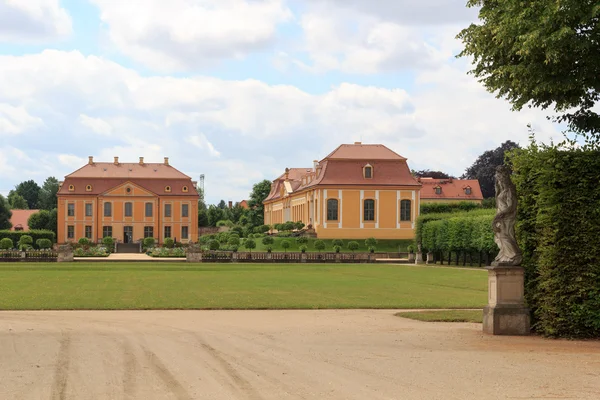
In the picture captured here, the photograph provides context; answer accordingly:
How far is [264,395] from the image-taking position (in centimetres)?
805

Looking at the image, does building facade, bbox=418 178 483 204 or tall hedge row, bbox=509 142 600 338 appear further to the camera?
building facade, bbox=418 178 483 204

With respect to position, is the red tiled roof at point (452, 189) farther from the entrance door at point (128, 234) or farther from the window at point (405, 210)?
the entrance door at point (128, 234)

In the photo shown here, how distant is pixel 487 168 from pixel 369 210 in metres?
28.1

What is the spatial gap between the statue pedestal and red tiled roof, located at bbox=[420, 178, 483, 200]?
82.4m

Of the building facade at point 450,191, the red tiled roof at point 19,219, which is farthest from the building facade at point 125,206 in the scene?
the building facade at point 450,191

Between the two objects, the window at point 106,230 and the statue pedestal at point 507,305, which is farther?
the window at point 106,230

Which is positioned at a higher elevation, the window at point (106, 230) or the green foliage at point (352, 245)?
the window at point (106, 230)

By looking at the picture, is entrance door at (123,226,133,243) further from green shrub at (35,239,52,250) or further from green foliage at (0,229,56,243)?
green shrub at (35,239,52,250)

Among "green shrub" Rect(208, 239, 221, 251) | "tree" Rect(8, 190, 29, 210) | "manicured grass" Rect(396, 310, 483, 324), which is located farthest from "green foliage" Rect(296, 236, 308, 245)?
"tree" Rect(8, 190, 29, 210)

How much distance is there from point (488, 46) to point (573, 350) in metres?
5.72

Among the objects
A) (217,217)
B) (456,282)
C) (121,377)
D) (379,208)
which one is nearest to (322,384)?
(121,377)

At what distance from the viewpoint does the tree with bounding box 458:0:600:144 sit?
12.5 m

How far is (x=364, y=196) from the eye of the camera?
73.2m

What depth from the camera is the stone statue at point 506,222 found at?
44.4 feet
